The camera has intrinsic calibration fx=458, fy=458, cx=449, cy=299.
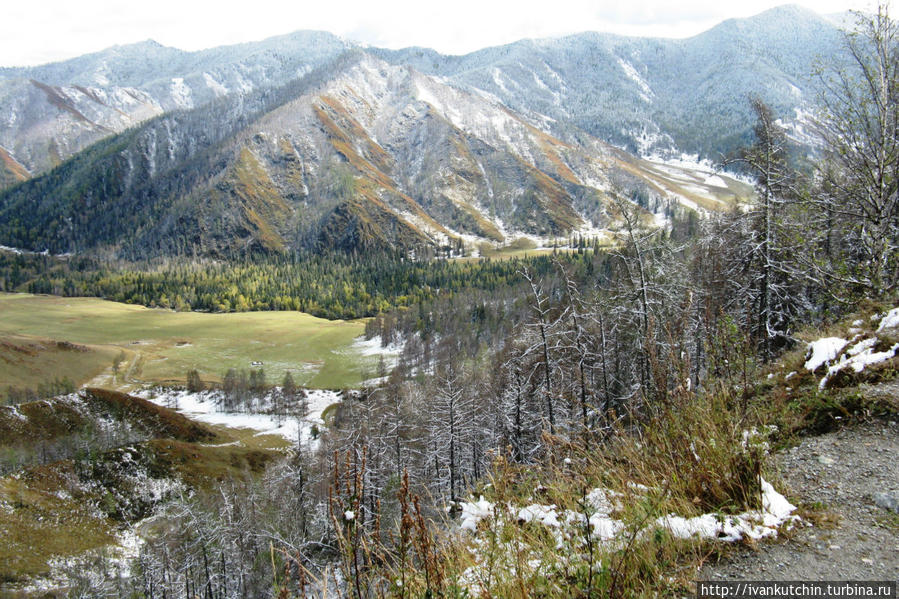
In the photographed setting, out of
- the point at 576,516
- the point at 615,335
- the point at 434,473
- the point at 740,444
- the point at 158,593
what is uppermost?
the point at 740,444

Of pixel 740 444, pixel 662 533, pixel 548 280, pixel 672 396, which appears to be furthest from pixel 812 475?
pixel 548 280

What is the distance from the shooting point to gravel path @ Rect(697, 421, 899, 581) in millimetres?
3676

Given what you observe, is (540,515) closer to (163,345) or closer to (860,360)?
(860,360)

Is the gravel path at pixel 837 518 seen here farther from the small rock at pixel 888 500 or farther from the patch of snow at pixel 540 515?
the patch of snow at pixel 540 515

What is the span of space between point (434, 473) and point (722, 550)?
36557 mm

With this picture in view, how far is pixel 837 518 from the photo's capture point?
165 inches

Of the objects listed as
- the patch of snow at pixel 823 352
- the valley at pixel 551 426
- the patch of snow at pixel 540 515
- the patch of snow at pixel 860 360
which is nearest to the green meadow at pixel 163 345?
the valley at pixel 551 426

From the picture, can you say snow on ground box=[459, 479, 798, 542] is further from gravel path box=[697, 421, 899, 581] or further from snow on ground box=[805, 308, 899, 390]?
snow on ground box=[805, 308, 899, 390]

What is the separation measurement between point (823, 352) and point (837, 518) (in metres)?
4.75

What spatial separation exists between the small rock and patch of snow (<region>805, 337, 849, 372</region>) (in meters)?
3.57

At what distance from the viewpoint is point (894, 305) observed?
884 centimetres

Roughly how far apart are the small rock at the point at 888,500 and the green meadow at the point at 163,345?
104360 millimetres

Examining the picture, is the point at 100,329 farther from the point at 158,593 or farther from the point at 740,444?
the point at 740,444

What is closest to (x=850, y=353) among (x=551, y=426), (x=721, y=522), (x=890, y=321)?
(x=890, y=321)
